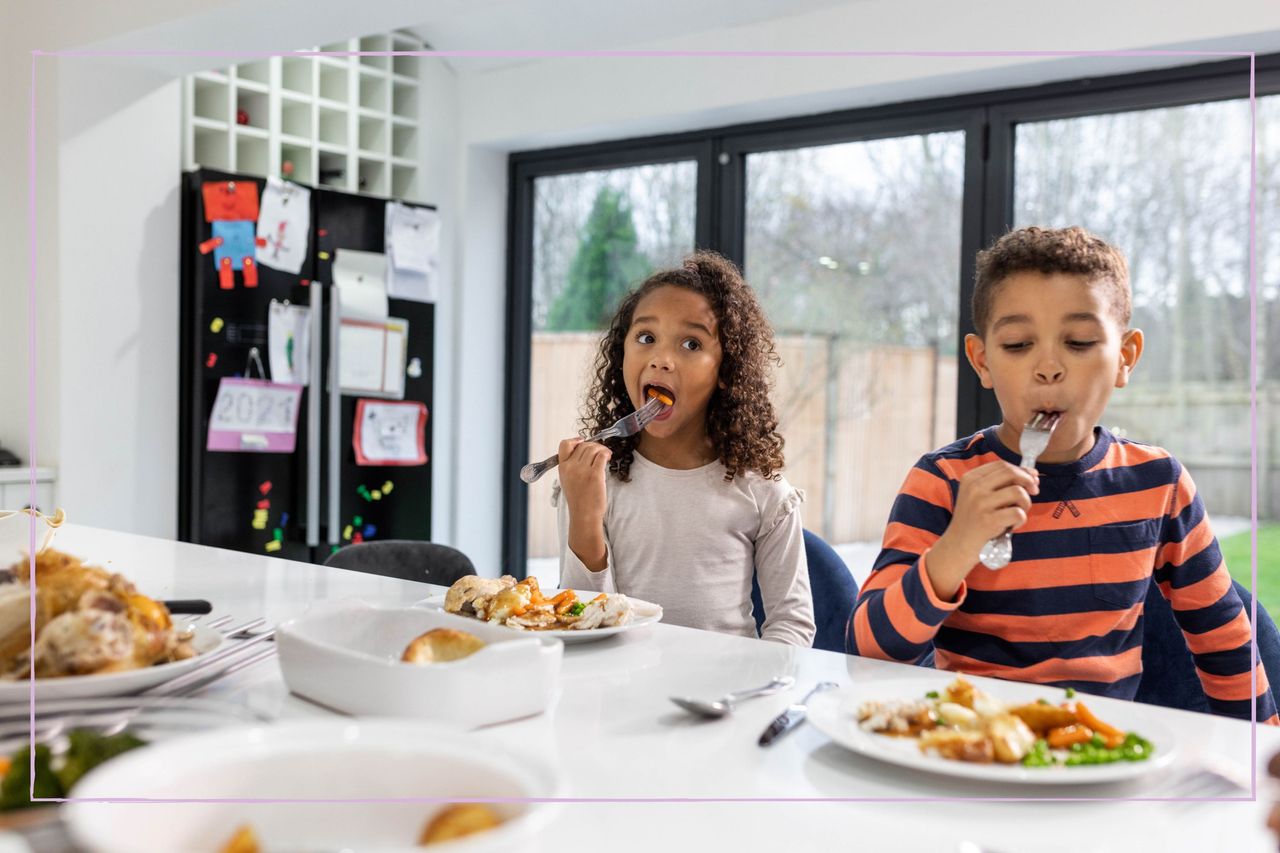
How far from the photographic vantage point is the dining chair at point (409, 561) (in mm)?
1075

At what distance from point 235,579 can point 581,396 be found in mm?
657

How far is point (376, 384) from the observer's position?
252cm

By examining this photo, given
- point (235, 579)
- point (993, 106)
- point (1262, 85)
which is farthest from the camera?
point (993, 106)

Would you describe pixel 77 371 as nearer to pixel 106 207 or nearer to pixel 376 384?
pixel 106 207

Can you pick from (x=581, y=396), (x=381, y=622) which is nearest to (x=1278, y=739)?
(x=381, y=622)

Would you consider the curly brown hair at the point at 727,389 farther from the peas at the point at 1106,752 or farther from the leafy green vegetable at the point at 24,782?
the leafy green vegetable at the point at 24,782

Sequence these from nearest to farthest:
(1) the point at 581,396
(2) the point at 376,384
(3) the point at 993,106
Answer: (1) the point at 581,396 < (3) the point at 993,106 < (2) the point at 376,384

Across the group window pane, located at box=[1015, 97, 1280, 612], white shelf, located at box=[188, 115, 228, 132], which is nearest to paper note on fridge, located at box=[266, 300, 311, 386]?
white shelf, located at box=[188, 115, 228, 132]

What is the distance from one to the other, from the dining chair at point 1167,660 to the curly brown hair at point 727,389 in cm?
38

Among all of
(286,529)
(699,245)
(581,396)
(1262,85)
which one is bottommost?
(286,529)

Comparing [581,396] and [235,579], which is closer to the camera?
[235,579]

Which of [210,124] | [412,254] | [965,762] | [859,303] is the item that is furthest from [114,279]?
[412,254]

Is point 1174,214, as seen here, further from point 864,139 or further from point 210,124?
point 210,124

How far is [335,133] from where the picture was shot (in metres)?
2.46
